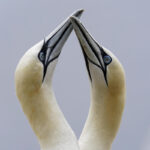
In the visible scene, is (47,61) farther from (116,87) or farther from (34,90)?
(116,87)

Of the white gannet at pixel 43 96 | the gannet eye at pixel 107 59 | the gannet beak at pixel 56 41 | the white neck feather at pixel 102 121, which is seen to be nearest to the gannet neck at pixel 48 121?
the white gannet at pixel 43 96

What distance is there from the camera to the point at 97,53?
11016mm

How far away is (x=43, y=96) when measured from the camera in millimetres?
10250

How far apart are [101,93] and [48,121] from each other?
4.38 ft

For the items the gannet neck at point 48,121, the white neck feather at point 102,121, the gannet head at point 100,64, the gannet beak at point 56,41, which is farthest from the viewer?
the white neck feather at point 102,121

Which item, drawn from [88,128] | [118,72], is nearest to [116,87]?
Result: [118,72]

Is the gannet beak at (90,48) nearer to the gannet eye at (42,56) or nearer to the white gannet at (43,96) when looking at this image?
the white gannet at (43,96)

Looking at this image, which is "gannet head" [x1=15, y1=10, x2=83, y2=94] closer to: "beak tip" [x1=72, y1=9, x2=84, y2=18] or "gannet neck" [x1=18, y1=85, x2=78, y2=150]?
"beak tip" [x1=72, y1=9, x2=84, y2=18]

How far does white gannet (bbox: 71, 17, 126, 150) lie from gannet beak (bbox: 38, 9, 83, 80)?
18 cm

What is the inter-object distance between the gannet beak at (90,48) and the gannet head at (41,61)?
0.63 feet

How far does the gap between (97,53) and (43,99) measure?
5.01ft

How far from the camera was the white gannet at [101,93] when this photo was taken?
10828mm

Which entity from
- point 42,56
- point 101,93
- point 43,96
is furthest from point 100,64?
point 43,96

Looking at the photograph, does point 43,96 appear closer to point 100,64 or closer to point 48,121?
point 48,121
